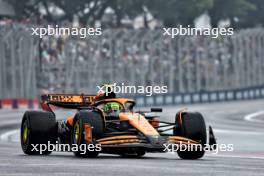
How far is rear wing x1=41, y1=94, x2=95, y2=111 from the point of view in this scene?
20297mm

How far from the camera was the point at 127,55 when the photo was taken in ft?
166

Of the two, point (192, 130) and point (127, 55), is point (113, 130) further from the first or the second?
point (127, 55)

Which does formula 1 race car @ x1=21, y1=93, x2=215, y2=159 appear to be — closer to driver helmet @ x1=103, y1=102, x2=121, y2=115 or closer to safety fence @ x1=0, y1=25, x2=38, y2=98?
driver helmet @ x1=103, y1=102, x2=121, y2=115

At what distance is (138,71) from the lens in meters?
51.5

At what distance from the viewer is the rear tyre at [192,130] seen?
18.5 m

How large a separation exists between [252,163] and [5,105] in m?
32.0

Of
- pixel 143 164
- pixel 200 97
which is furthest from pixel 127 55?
pixel 143 164

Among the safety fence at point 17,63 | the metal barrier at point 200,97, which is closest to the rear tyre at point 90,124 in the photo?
the safety fence at point 17,63

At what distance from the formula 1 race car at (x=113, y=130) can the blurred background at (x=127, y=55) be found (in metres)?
26.9

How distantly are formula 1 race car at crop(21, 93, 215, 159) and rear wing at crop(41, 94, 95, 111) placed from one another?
0.41 metres

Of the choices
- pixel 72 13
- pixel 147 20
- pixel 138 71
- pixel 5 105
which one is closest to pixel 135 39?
pixel 138 71

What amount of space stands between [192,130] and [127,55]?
106ft

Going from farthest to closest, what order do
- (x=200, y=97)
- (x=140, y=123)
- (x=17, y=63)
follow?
(x=200, y=97) → (x=17, y=63) → (x=140, y=123)

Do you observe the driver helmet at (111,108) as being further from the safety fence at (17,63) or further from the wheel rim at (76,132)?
the safety fence at (17,63)
